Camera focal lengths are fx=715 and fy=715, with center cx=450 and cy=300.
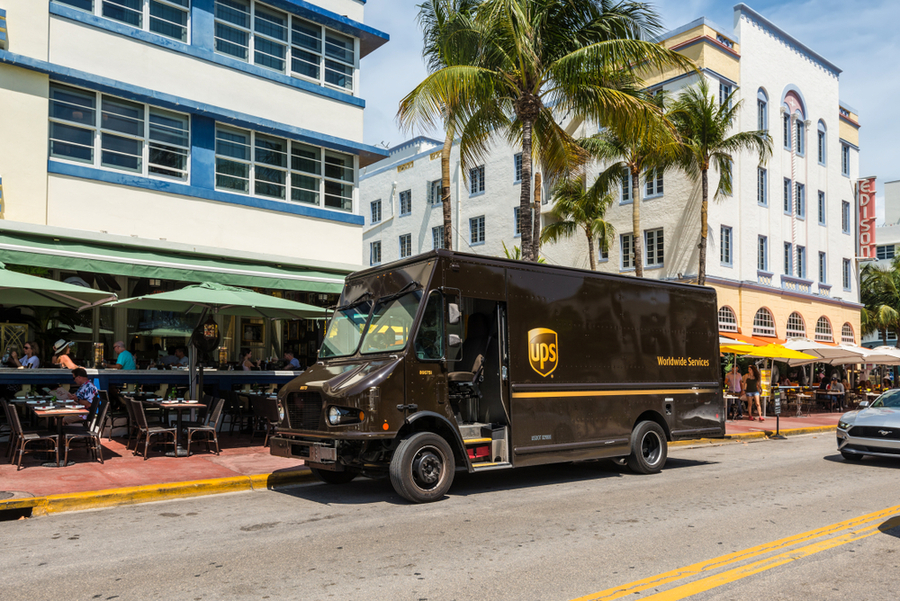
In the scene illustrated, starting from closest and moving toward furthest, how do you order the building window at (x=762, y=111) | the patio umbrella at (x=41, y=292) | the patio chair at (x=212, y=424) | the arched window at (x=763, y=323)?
the patio umbrella at (x=41, y=292) < the patio chair at (x=212, y=424) < the arched window at (x=763, y=323) < the building window at (x=762, y=111)

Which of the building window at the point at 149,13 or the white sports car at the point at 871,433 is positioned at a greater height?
the building window at the point at 149,13

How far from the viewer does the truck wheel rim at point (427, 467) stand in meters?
8.36

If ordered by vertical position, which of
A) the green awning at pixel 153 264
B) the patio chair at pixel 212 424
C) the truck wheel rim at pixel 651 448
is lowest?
the truck wheel rim at pixel 651 448

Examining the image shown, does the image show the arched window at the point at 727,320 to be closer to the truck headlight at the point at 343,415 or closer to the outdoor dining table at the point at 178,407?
the outdoor dining table at the point at 178,407

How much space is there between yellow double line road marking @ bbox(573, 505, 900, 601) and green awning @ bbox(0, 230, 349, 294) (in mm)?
11294

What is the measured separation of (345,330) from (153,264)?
253 inches

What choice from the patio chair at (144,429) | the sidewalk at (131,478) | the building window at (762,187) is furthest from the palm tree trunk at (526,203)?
the building window at (762,187)

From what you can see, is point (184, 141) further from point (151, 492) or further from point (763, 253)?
point (763, 253)

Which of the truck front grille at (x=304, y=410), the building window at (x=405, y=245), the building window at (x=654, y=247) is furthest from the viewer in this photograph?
the building window at (x=405, y=245)

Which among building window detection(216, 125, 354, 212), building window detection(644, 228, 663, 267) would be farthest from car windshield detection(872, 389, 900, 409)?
building window detection(644, 228, 663, 267)

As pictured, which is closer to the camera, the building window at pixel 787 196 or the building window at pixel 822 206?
the building window at pixel 787 196

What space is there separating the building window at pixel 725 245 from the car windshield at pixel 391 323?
2450 centimetres

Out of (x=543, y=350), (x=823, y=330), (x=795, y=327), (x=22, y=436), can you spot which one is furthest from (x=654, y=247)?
(x=22, y=436)

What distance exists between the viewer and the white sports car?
38.2 feet
